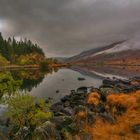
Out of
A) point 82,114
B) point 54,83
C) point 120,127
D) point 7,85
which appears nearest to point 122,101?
point 82,114

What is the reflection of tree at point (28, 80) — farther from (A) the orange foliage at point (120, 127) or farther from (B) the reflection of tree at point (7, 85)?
(B) the reflection of tree at point (7, 85)

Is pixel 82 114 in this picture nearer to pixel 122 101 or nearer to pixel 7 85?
pixel 122 101

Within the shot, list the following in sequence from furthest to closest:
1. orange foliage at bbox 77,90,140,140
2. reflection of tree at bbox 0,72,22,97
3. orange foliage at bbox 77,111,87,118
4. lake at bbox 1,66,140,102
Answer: lake at bbox 1,66,140,102 → orange foliage at bbox 77,111,87,118 → reflection of tree at bbox 0,72,22,97 → orange foliage at bbox 77,90,140,140

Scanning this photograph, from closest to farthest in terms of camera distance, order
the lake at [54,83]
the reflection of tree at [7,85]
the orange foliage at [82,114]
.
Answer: the reflection of tree at [7,85], the orange foliage at [82,114], the lake at [54,83]

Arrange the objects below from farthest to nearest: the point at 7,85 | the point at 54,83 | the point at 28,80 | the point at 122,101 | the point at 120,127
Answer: the point at 28,80 → the point at 54,83 → the point at 122,101 → the point at 7,85 → the point at 120,127

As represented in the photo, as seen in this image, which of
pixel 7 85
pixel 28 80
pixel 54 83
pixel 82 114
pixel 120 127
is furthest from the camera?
pixel 28 80

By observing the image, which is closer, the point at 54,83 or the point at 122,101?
the point at 122,101

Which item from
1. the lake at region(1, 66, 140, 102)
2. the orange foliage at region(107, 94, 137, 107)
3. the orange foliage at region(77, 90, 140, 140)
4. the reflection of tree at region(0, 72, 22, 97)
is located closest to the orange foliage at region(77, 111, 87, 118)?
the orange foliage at region(77, 90, 140, 140)

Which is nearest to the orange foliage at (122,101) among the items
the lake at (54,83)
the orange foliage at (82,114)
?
the orange foliage at (82,114)

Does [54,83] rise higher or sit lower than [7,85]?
lower

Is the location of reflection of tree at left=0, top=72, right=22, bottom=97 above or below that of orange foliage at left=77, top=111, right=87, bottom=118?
above

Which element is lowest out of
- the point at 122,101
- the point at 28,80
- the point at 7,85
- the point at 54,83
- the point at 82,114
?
the point at 54,83

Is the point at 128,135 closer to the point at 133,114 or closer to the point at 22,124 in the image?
the point at 133,114

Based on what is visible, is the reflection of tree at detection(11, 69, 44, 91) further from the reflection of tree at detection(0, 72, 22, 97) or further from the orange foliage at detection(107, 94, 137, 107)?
the reflection of tree at detection(0, 72, 22, 97)
